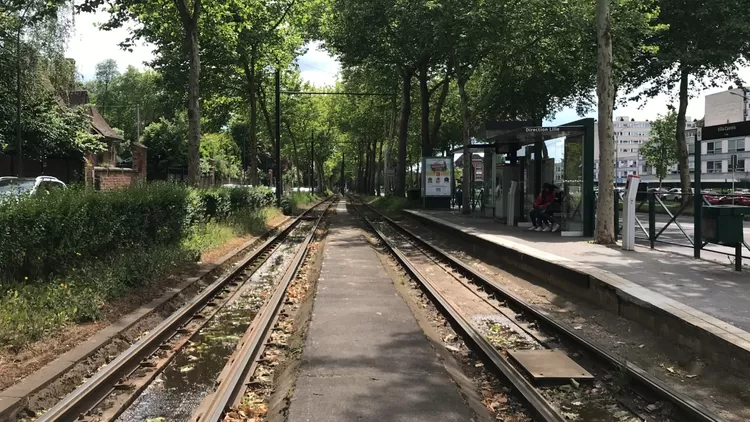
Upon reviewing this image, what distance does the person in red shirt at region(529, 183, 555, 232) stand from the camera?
1633cm

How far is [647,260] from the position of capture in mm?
10508

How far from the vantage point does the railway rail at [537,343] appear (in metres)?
4.57

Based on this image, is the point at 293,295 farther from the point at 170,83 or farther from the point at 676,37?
the point at 676,37

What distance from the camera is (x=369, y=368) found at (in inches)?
211

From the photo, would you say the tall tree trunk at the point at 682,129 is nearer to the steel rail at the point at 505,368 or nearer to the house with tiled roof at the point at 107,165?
the steel rail at the point at 505,368

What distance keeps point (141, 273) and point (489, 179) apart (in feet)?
55.0

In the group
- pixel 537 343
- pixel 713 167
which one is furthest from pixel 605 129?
pixel 713 167

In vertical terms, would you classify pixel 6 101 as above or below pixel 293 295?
above

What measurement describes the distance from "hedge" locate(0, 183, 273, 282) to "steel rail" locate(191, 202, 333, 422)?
265cm

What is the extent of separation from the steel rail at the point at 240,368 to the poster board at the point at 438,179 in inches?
858

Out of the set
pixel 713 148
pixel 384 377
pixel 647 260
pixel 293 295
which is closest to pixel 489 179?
pixel 647 260

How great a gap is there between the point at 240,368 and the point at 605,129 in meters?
10.1

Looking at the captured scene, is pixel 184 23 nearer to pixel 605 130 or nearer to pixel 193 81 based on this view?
pixel 193 81

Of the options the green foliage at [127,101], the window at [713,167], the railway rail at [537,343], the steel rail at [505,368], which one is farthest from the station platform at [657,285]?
the green foliage at [127,101]
